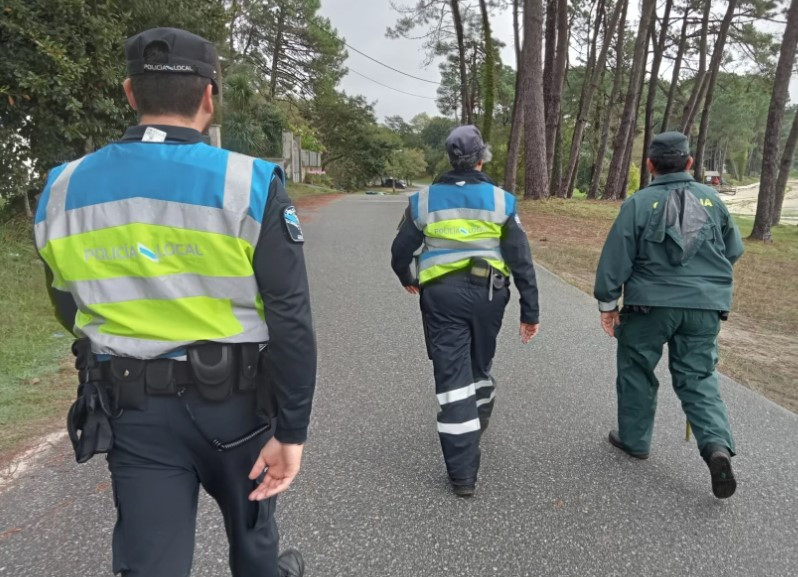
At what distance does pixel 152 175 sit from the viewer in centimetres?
147

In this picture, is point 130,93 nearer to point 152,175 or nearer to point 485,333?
point 152,175

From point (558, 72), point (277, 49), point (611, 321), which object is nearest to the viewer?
point (611, 321)

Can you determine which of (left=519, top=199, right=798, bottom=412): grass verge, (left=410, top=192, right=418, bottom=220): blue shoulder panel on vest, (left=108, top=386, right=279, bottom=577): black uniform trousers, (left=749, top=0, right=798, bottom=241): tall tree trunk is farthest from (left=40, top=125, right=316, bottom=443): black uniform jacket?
(left=749, top=0, right=798, bottom=241): tall tree trunk

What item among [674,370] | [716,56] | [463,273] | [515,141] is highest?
[716,56]

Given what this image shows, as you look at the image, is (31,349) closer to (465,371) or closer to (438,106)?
(465,371)

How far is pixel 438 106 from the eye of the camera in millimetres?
57906

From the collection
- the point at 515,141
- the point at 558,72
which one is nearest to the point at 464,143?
the point at 515,141

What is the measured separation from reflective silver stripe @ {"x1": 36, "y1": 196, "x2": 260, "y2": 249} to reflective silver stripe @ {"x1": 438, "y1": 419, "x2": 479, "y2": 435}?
1916 mm

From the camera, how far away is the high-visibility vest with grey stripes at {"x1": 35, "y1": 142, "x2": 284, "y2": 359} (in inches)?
57.8

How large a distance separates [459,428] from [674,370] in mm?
1273

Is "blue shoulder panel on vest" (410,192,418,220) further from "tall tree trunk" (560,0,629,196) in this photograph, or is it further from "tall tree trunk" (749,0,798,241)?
"tall tree trunk" (560,0,629,196)

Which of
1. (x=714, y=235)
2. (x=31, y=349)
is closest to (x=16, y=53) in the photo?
(x=31, y=349)

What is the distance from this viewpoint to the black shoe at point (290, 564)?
2055 mm

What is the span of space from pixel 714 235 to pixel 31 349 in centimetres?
531
